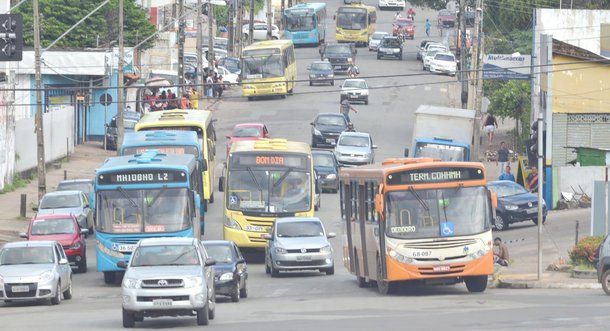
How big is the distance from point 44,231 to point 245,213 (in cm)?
544

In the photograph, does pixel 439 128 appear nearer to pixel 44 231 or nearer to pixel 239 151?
pixel 239 151

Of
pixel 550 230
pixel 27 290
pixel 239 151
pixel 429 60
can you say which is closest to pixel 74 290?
pixel 27 290

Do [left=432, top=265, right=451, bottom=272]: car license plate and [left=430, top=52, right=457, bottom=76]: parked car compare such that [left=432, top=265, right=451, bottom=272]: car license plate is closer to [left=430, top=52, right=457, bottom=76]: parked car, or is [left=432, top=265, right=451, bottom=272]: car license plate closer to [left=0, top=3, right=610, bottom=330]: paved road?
[left=0, top=3, right=610, bottom=330]: paved road

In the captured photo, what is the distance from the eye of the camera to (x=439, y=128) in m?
49.3

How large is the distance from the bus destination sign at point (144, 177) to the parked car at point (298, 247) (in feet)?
11.2

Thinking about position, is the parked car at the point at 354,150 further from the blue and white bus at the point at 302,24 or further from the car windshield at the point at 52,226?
the blue and white bus at the point at 302,24

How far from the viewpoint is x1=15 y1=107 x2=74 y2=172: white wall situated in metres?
56.0

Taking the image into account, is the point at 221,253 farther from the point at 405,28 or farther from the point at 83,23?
the point at 405,28

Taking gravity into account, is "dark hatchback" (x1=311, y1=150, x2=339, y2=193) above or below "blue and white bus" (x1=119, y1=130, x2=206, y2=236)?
below

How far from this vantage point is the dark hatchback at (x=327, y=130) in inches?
2376

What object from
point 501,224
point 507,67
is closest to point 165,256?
point 501,224

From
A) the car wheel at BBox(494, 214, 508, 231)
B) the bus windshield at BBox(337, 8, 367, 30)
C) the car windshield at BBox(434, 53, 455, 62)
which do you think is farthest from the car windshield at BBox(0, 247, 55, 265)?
the bus windshield at BBox(337, 8, 367, 30)

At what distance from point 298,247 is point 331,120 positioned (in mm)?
28150

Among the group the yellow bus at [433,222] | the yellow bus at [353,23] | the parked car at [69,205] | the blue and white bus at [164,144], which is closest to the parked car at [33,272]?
the yellow bus at [433,222]
